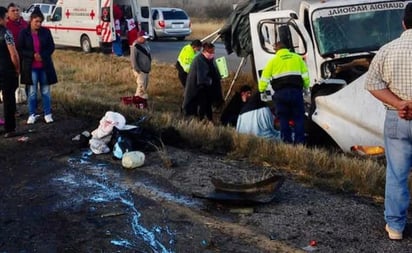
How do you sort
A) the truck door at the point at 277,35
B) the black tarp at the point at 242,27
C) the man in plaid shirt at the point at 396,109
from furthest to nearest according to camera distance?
1. the black tarp at the point at 242,27
2. the truck door at the point at 277,35
3. the man in plaid shirt at the point at 396,109

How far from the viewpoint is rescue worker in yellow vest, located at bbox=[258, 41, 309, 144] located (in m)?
8.70

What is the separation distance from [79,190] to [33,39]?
145 inches

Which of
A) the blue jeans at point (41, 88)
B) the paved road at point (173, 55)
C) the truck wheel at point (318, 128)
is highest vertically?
the blue jeans at point (41, 88)

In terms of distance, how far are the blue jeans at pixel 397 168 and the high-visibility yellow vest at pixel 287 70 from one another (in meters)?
4.00

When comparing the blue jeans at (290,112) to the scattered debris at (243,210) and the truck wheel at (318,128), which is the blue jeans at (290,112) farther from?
the scattered debris at (243,210)

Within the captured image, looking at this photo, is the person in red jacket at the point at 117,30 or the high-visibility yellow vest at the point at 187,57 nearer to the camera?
the high-visibility yellow vest at the point at 187,57

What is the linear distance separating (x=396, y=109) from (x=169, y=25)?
29456mm

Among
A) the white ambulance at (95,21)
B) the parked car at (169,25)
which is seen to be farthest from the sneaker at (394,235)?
the parked car at (169,25)

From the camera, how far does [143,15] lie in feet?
80.9

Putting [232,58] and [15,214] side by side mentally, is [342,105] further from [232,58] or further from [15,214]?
[232,58]

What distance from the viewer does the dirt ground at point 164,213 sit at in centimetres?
474

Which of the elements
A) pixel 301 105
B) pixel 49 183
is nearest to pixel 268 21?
pixel 301 105

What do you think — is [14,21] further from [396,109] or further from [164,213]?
[396,109]

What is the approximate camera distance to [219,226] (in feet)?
16.5
